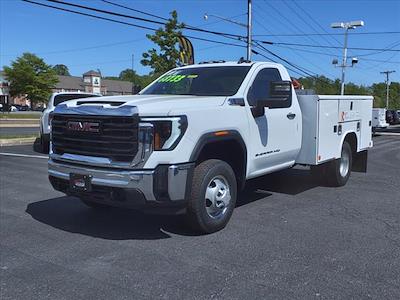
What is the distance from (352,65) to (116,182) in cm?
4389

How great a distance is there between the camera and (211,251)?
491 centimetres

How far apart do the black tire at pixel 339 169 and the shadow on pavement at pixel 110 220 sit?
2.37 ft

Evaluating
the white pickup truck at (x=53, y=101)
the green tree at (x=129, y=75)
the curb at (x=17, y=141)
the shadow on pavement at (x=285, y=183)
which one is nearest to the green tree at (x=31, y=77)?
the curb at (x=17, y=141)

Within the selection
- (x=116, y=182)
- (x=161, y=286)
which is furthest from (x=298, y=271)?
(x=116, y=182)

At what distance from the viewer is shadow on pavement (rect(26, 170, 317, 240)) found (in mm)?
5629

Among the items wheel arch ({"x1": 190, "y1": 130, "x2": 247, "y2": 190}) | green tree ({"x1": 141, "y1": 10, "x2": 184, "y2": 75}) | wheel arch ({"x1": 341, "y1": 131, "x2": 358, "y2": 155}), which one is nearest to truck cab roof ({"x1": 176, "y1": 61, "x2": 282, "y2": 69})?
wheel arch ({"x1": 190, "y1": 130, "x2": 247, "y2": 190})

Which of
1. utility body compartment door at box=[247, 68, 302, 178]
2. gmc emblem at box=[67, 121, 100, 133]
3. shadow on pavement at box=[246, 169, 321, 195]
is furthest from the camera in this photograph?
shadow on pavement at box=[246, 169, 321, 195]

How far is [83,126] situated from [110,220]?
161 centimetres

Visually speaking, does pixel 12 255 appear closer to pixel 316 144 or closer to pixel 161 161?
pixel 161 161

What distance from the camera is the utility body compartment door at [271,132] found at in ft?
20.1

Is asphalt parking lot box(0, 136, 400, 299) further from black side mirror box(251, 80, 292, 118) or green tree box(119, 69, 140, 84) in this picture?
green tree box(119, 69, 140, 84)

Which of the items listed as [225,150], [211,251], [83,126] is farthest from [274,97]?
[83,126]

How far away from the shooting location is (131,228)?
230 inches

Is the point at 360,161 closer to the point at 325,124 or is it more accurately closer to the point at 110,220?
the point at 325,124
